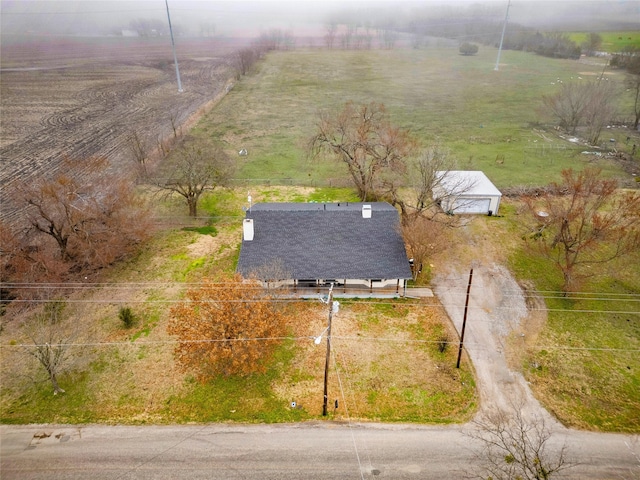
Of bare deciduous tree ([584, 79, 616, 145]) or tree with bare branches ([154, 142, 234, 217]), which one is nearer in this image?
tree with bare branches ([154, 142, 234, 217])

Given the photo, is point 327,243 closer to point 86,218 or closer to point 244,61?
point 86,218

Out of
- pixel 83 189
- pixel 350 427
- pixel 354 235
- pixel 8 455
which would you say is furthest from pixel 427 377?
pixel 83 189

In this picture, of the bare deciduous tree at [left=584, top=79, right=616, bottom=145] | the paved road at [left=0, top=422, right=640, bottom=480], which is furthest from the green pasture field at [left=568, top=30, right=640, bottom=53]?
the paved road at [left=0, top=422, right=640, bottom=480]

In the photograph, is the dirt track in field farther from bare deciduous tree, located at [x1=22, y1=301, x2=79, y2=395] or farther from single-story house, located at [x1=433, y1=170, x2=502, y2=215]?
single-story house, located at [x1=433, y1=170, x2=502, y2=215]

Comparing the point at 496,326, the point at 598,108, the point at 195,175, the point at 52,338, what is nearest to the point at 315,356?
the point at 496,326

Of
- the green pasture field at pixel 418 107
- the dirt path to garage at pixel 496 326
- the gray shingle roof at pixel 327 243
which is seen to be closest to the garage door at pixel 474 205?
the green pasture field at pixel 418 107

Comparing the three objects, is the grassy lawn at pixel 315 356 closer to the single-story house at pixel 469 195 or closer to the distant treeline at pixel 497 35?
the single-story house at pixel 469 195
